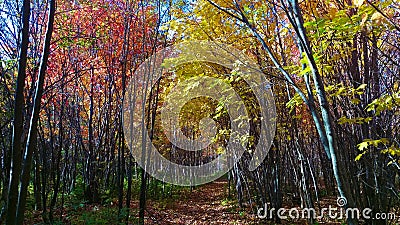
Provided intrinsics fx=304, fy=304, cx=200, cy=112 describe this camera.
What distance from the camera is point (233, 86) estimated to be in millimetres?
6270

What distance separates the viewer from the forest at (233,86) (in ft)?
10.00

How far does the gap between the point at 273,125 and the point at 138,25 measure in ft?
14.1

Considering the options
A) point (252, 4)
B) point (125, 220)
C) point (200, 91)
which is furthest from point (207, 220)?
point (252, 4)

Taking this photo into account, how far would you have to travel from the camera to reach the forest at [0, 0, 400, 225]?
305 cm

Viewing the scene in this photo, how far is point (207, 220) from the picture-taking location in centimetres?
884

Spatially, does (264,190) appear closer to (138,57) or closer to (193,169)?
(138,57)
